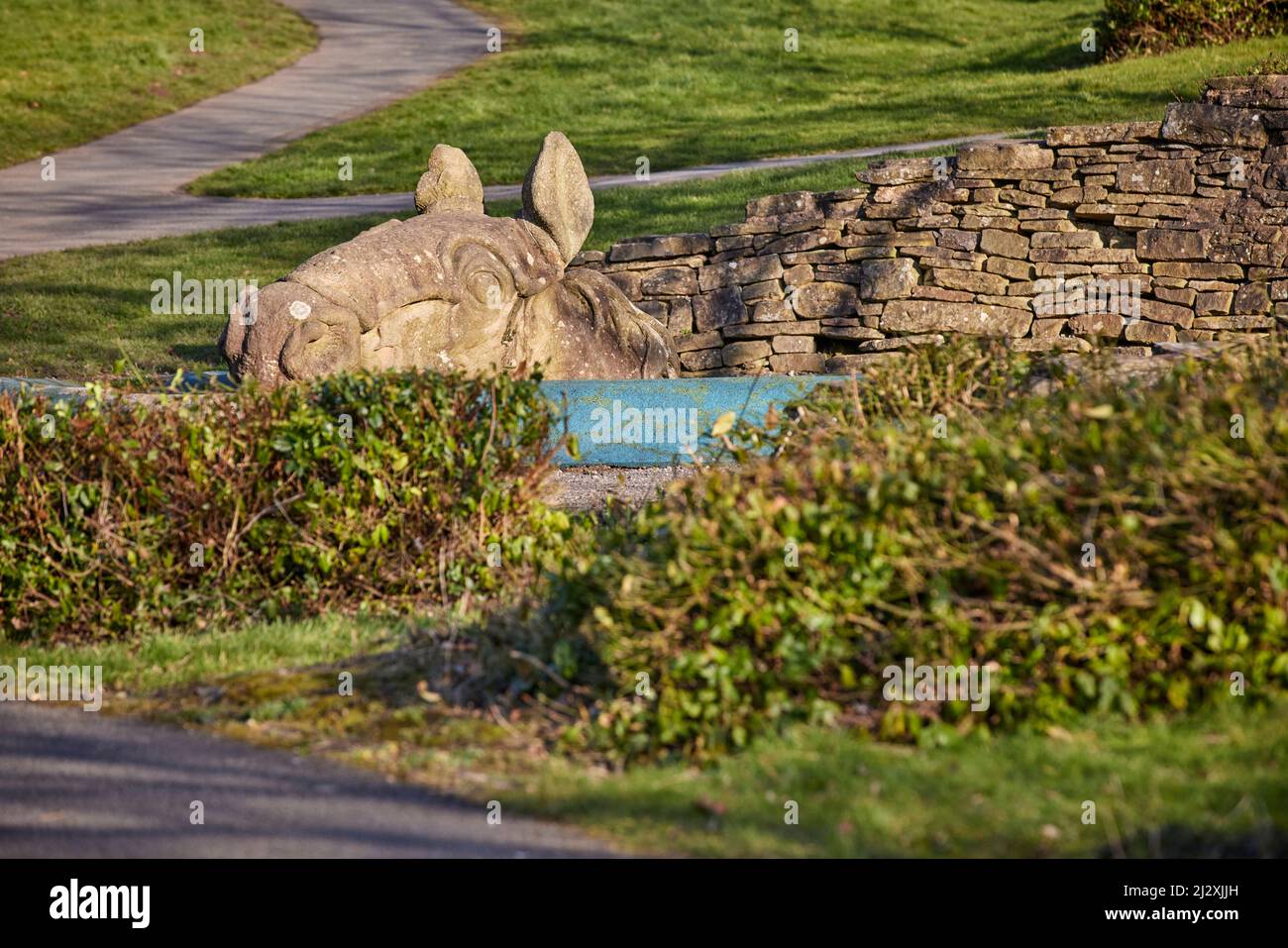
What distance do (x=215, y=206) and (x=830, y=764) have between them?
47.6 ft

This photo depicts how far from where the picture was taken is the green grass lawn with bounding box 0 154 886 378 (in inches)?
463

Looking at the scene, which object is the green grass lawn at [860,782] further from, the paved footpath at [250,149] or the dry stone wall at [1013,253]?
the paved footpath at [250,149]

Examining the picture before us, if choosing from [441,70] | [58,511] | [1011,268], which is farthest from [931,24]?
[58,511]

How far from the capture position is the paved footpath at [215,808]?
11.9 ft

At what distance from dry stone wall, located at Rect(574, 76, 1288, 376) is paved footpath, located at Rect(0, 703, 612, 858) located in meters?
5.98

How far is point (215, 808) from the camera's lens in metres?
3.88

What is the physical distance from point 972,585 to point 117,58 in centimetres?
2343

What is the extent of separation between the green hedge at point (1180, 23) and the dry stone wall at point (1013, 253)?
837 centimetres

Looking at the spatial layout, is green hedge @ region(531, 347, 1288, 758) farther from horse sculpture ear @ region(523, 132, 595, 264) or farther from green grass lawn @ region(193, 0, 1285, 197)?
green grass lawn @ region(193, 0, 1285, 197)

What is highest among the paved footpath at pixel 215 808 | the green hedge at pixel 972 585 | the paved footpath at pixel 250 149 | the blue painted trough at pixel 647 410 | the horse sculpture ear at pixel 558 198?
the paved footpath at pixel 250 149

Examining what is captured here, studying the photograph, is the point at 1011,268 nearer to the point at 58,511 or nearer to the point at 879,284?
the point at 879,284

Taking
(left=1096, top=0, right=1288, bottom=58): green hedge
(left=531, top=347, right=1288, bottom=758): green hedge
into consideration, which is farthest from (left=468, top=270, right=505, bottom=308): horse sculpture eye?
(left=1096, top=0, right=1288, bottom=58): green hedge

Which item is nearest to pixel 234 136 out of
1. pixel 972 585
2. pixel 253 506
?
pixel 253 506

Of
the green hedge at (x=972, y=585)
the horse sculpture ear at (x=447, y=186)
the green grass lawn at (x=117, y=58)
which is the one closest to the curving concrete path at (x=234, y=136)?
the green grass lawn at (x=117, y=58)
